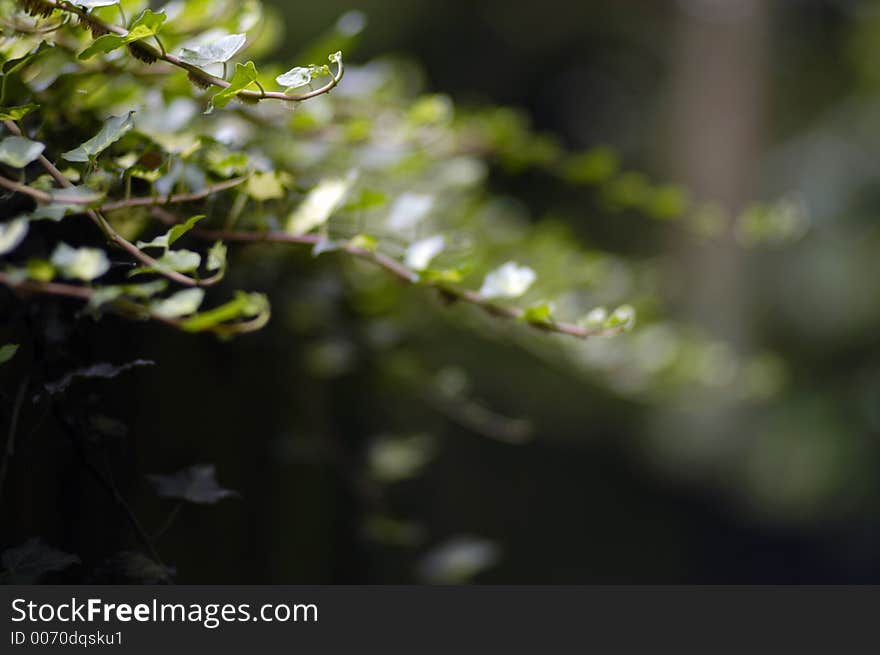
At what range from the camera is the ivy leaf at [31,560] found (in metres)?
0.31

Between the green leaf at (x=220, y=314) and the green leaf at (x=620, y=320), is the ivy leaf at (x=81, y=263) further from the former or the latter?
the green leaf at (x=620, y=320)

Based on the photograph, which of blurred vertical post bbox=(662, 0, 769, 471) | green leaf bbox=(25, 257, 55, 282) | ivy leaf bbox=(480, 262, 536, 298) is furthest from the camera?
blurred vertical post bbox=(662, 0, 769, 471)

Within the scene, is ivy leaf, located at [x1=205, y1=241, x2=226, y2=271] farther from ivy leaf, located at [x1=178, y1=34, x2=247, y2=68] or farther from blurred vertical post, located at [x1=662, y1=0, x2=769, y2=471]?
blurred vertical post, located at [x1=662, y1=0, x2=769, y2=471]

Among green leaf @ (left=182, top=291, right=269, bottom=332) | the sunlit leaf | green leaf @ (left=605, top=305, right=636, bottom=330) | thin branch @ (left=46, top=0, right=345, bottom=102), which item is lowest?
green leaf @ (left=182, top=291, right=269, bottom=332)

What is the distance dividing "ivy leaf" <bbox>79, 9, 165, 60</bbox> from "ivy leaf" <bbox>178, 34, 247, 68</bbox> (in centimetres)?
1

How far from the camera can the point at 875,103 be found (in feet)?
5.28

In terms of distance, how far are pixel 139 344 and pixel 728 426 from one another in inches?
62.0

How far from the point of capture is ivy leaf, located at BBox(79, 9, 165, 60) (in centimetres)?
27

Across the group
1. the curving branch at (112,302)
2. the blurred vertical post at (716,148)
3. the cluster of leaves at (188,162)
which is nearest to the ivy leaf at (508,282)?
the cluster of leaves at (188,162)

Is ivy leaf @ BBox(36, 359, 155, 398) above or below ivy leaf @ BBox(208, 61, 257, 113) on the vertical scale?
below

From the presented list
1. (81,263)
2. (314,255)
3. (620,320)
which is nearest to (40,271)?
(81,263)

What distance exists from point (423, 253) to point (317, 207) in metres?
0.06

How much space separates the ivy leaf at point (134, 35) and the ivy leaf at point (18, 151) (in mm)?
39

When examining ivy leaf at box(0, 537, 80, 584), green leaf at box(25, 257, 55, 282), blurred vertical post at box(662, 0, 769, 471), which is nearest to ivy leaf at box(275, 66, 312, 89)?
green leaf at box(25, 257, 55, 282)
